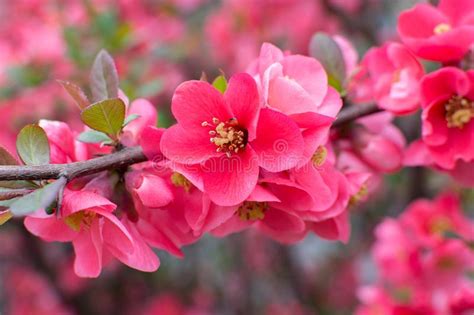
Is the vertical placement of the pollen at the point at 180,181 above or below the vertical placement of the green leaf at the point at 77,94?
below

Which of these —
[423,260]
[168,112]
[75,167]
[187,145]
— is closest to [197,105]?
[187,145]

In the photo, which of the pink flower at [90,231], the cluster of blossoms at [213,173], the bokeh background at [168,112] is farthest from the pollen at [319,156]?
the bokeh background at [168,112]

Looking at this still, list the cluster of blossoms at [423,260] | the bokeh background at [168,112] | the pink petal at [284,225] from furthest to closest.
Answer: the bokeh background at [168,112], the cluster of blossoms at [423,260], the pink petal at [284,225]

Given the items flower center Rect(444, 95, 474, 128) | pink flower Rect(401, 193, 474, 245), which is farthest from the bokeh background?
flower center Rect(444, 95, 474, 128)

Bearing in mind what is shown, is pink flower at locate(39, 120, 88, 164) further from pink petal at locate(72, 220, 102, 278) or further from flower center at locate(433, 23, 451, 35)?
flower center at locate(433, 23, 451, 35)

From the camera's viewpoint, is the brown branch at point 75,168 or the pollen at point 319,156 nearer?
the brown branch at point 75,168

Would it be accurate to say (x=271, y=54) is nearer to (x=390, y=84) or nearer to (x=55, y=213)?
(x=390, y=84)

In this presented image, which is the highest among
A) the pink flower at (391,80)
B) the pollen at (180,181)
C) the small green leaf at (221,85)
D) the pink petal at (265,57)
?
the pink petal at (265,57)

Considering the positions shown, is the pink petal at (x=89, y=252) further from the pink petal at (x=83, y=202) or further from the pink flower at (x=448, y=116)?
the pink flower at (x=448, y=116)
